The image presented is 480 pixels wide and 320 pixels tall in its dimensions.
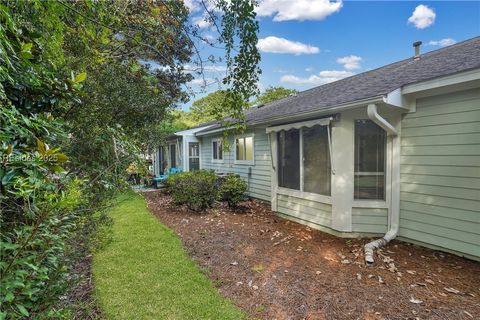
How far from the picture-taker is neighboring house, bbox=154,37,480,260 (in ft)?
13.7

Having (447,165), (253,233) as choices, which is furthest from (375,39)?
(253,233)

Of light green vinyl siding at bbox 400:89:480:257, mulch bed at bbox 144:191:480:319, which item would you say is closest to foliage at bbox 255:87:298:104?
mulch bed at bbox 144:191:480:319

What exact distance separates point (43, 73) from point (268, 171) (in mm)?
7148

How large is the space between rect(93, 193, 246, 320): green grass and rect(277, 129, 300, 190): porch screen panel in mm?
3164

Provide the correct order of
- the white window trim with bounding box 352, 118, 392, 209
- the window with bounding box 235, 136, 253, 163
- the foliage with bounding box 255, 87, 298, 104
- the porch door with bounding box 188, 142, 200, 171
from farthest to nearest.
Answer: the foliage with bounding box 255, 87, 298, 104
the porch door with bounding box 188, 142, 200, 171
the window with bounding box 235, 136, 253, 163
the white window trim with bounding box 352, 118, 392, 209

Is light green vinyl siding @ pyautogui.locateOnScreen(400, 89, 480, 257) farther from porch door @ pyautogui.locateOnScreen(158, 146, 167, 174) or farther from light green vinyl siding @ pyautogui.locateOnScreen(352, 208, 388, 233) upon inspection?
porch door @ pyautogui.locateOnScreen(158, 146, 167, 174)

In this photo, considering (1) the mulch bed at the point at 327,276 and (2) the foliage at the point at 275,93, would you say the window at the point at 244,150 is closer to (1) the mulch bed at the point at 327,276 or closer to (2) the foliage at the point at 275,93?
(1) the mulch bed at the point at 327,276

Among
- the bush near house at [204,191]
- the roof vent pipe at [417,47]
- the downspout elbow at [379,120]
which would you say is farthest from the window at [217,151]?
the downspout elbow at [379,120]

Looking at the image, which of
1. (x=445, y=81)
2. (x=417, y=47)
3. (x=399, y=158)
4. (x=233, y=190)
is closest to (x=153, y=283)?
(x=233, y=190)

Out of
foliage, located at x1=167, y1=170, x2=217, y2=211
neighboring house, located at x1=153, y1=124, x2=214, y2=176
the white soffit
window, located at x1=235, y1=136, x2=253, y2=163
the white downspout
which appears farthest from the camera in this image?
neighboring house, located at x1=153, y1=124, x2=214, y2=176

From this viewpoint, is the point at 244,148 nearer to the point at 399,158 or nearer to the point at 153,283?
the point at 399,158

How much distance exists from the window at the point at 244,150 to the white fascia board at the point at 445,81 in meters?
5.51

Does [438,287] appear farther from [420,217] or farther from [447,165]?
[447,165]

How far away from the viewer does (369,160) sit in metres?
5.27
